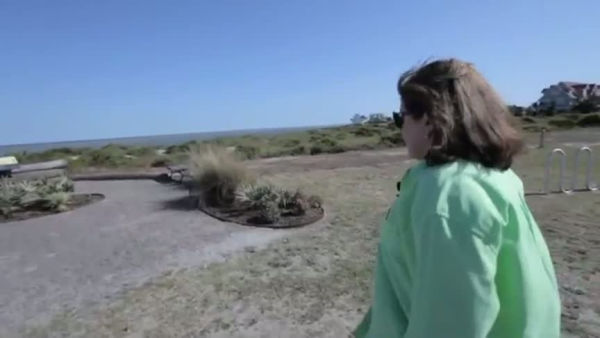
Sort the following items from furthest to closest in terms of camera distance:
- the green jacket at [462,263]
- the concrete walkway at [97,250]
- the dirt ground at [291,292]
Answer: the concrete walkway at [97,250] → the dirt ground at [291,292] → the green jacket at [462,263]

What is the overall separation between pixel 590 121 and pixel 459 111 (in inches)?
1824

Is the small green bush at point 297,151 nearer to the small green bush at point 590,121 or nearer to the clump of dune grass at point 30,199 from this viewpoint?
the clump of dune grass at point 30,199

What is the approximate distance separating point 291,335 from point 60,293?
2.59 meters

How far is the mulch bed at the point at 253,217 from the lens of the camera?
7527 mm

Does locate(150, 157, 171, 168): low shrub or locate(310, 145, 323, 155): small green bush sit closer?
locate(150, 157, 171, 168): low shrub

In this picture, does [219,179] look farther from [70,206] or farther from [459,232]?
[459,232]

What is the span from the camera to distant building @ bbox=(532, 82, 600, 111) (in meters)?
79.1

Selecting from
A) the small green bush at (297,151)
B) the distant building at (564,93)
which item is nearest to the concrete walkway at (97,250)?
the small green bush at (297,151)

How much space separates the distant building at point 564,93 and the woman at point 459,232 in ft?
278

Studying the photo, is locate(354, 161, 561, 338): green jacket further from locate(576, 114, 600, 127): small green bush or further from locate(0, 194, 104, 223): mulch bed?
locate(576, 114, 600, 127): small green bush

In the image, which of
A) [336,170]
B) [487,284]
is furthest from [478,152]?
[336,170]

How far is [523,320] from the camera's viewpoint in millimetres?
1182

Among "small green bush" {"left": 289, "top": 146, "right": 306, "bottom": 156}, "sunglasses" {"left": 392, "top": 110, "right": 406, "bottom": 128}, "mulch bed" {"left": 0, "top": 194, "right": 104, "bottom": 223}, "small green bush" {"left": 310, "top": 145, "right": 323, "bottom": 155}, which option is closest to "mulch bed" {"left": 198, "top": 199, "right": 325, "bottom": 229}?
"mulch bed" {"left": 0, "top": 194, "right": 104, "bottom": 223}

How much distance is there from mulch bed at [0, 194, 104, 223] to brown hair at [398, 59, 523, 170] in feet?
30.3
